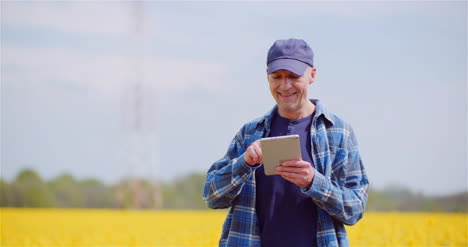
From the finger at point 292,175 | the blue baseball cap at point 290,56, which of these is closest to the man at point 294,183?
the blue baseball cap at point 290,56

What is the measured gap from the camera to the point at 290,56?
3.28 m

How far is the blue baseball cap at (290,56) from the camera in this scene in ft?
10.7

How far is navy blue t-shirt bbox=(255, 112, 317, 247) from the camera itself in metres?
3.26

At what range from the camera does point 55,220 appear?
16.1m

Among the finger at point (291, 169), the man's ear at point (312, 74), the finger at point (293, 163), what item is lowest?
the finger at point (291, 169)

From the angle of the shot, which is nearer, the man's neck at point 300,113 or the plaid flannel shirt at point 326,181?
the plaid flannel shirt at point 326,181

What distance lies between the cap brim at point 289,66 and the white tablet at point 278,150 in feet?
1.40

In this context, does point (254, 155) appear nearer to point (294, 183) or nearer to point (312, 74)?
point (294, 183)

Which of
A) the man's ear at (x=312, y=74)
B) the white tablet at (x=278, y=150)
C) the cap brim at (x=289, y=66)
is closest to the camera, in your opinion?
the white tablet at (x=278, y=150)

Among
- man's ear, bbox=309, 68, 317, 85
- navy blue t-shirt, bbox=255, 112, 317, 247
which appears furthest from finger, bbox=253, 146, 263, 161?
man's ear, bbox=309, 68, 317, 85

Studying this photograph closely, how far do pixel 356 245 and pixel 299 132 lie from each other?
4.74m

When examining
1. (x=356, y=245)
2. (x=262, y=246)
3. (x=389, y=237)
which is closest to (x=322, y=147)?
(x=262, y=246)

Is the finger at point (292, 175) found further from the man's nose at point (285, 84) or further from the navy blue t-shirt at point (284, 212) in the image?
the man's nose at point (285, 84)

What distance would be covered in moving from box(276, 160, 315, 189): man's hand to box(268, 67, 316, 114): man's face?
40 centimetres
